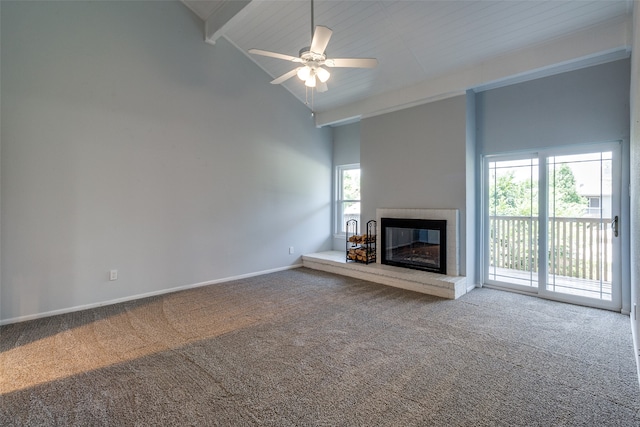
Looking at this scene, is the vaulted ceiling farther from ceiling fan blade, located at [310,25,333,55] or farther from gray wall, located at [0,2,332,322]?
ceiling fan blade, located at [310,25,333,55]

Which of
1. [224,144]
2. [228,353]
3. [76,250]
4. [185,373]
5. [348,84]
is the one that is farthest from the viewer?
[348,84]

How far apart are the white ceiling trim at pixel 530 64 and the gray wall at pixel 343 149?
1067 mm

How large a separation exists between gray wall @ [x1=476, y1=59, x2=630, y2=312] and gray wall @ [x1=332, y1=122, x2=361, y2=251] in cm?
231

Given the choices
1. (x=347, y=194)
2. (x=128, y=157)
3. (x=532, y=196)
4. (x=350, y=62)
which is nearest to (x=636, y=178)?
(x=532, y=196)

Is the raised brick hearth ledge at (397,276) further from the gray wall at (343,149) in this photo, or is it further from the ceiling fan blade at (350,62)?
the ceiling fan blade at (350,62)

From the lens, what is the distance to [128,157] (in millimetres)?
3711

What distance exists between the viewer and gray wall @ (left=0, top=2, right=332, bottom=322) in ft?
10.1

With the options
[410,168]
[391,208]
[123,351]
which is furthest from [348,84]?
[123,351]

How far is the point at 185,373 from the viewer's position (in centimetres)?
214

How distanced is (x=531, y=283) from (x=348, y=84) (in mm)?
4039

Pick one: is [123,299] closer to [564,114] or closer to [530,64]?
[530,64]

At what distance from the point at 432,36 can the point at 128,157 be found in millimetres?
4106

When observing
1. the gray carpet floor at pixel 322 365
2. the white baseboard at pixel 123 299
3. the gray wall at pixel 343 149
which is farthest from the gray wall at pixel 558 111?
the white baseboard at pixel 123 299

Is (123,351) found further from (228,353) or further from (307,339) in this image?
(307,339)
